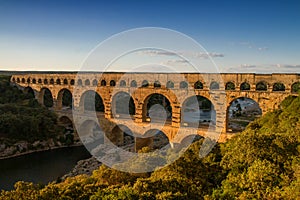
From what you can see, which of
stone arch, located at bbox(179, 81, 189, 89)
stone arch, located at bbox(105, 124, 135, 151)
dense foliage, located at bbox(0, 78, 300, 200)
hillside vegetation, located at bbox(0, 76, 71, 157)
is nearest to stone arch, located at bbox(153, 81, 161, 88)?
stone arch, located at bbox(179, 81, 189, 89)

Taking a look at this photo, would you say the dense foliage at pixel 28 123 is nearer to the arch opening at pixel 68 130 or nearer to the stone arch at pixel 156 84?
the arch opening at pixel 68 130

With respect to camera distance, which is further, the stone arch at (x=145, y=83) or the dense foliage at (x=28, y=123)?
the dense foliage at (x=28, y=123)

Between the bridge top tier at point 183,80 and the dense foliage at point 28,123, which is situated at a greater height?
the bridge top tier at point 183,80

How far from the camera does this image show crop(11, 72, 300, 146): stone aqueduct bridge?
802 inches

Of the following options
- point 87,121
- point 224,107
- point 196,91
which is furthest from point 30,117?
point 224,107

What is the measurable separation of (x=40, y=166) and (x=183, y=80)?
12.9 meters

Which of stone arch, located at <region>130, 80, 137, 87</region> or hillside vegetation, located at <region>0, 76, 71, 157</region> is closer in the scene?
stone arch, located at <region>130, 80, 137, 87</region>

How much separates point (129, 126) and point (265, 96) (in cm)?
1090

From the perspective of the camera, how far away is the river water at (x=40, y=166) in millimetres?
21286

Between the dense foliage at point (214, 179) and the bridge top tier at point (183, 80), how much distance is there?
747cm

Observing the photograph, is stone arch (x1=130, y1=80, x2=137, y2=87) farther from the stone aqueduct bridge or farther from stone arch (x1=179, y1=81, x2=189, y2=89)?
stone arch (x1=179, y1=81, x2=189, y2=89)

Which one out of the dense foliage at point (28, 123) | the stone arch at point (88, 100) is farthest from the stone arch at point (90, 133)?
the dense foliage at point (28, 123)

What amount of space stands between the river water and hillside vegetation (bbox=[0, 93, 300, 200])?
1084 centimetres

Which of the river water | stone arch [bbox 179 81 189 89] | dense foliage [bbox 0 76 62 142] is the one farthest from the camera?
dense foliage [bbox 0 76 62 142]
